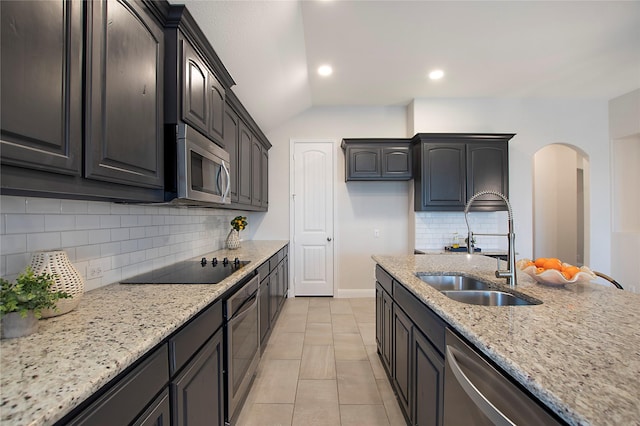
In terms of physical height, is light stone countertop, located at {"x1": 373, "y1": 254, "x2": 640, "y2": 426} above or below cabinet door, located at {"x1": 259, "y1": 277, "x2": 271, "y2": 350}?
above

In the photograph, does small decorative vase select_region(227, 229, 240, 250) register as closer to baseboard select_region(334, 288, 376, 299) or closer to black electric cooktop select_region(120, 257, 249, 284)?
black electric cooktop select_region(120, 257, 249, 284)

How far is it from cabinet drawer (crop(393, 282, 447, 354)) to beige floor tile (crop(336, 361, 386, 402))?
0.80 m

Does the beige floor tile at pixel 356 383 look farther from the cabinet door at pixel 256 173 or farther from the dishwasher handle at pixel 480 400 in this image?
the cabinet door at pixel 256 173

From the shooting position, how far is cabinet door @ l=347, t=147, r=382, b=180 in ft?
→ 12.8

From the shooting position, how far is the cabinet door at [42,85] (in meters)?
0.71

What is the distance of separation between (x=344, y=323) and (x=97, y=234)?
2659mm

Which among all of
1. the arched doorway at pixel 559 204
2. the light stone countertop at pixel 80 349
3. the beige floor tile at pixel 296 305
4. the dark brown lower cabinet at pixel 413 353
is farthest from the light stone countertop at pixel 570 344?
the arched doorway at pixel 559 204

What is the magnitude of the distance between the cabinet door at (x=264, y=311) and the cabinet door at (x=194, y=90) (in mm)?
1381

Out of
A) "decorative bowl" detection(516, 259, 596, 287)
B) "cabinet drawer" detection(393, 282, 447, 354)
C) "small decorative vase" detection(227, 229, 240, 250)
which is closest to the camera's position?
"cabinet drawer" detection(393, 282, 447, 354)

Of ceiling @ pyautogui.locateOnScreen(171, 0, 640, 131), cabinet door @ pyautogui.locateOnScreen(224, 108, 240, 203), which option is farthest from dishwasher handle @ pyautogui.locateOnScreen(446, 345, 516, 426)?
ceiling @ pyautogui.locateOnScreen(171, 0, 640, 131)

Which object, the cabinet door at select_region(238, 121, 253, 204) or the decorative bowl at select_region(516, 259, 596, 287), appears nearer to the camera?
the decorative bowl at select_region(516, 259, 596, 287)

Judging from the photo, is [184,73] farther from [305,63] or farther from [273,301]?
[273,301]

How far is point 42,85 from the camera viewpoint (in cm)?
79

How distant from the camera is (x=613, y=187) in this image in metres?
3.99
